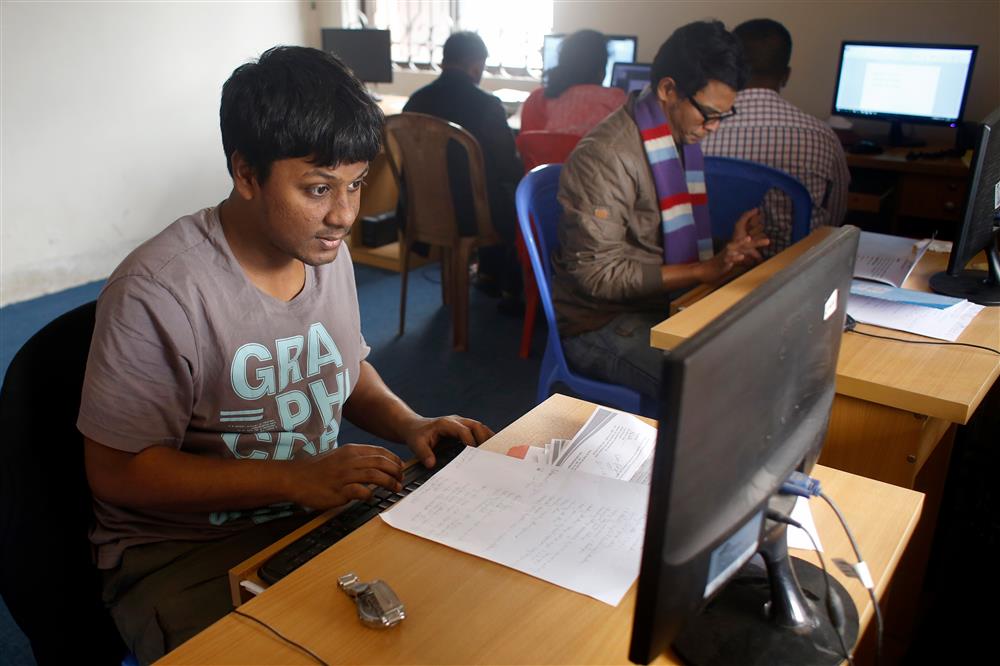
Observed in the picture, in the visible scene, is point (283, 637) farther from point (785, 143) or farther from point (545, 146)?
point (545, 146)

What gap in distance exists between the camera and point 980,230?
169cm

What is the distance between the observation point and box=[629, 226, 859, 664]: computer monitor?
0.59 metres

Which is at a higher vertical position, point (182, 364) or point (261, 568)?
point (182, 364)

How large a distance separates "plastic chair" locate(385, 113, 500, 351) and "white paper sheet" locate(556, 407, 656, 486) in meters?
1.99

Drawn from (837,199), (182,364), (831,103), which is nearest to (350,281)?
(182,364)

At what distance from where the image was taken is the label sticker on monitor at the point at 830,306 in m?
0.78

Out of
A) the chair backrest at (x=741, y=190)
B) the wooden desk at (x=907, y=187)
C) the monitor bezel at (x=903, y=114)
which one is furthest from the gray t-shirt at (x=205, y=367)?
the monitor bezel at (x=903, y=114)

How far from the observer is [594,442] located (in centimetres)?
117

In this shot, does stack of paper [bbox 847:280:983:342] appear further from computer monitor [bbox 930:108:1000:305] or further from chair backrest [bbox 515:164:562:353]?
chair backrest [bbox 515:164:562:353]

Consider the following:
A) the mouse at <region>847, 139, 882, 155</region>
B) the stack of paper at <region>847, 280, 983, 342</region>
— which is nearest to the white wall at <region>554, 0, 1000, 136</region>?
the mouse at <region>847, 139, 882, 155</region>

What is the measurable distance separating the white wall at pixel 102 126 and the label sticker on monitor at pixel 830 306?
3.43m

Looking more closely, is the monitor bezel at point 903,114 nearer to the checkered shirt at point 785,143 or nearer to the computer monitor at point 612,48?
the computer monitor at point 612,48

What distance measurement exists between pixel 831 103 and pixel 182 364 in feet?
12.1

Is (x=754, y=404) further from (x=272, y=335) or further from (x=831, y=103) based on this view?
(x=831, y=103)
